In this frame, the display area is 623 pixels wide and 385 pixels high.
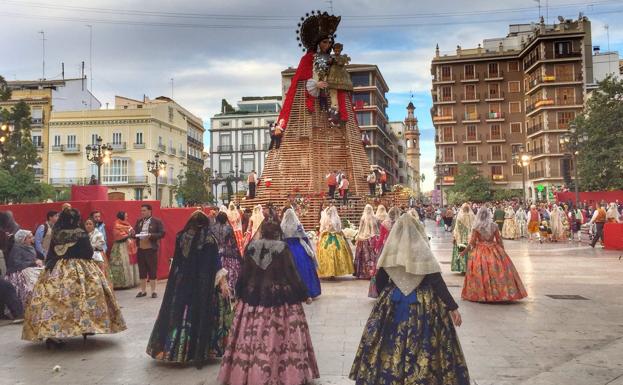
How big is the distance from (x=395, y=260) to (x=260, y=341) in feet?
4.78

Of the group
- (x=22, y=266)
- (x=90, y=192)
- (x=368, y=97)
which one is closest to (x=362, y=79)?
(x=368, y=97)

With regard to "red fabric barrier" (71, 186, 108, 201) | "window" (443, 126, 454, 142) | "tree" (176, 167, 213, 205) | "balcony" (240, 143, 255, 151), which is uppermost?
"window" (443, 126, 454, 142)

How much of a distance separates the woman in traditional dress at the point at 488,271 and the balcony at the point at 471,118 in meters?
60.5

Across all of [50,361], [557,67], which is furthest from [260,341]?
[557,67]

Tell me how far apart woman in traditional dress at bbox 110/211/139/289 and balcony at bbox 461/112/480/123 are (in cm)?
6144

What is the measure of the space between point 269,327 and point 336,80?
2152 centimetres

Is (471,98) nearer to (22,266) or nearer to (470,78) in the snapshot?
(470,78)

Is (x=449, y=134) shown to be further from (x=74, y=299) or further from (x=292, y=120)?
(x=74, y=299)

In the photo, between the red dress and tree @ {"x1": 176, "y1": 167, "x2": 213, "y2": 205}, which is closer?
the red dress

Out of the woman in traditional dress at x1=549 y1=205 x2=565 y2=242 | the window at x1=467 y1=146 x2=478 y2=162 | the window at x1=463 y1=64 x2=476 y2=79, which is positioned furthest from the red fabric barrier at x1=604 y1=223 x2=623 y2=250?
the window at x1=463 y1=64 x2=476 y2=79

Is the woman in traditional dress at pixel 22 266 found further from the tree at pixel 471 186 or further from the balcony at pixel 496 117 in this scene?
the balcony at pixel 496 117

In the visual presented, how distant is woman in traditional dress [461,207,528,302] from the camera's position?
30.0 ft

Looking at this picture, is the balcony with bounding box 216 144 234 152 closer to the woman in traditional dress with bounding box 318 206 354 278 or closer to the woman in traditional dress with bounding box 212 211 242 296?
the woman in traditional dress with bounding box 318 206 354 278

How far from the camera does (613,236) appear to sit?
19.5 metres
